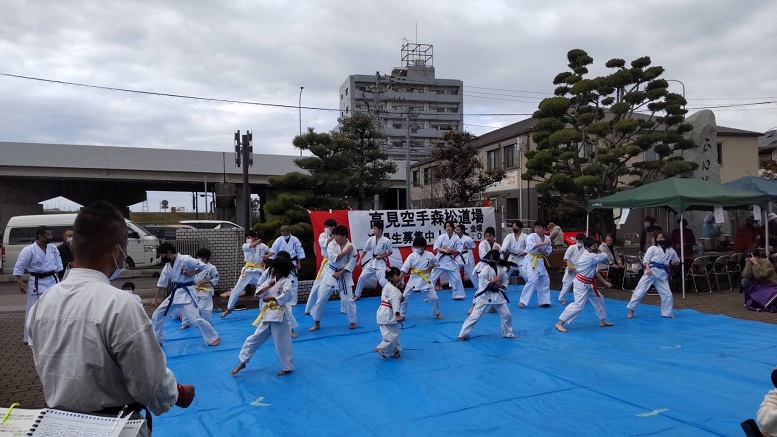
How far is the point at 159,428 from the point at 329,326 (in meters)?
4.11

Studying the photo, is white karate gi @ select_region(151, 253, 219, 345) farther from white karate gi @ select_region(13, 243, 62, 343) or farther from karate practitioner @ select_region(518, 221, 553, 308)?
karate practitioner @ select_region(518, 221, 553, 308)

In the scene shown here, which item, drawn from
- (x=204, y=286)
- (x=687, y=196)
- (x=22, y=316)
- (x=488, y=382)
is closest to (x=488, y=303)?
(x=488, y=382)

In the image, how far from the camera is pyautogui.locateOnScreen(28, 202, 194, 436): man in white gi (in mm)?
1720

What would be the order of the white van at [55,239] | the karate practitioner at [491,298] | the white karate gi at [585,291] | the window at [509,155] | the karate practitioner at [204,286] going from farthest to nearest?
the window at [509,155] < the white van at [55,239] < the white karate gi at [585,291] < the karate practitioner at [204,286] < the karate practitioner at [491,298]

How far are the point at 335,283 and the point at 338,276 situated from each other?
0.14m

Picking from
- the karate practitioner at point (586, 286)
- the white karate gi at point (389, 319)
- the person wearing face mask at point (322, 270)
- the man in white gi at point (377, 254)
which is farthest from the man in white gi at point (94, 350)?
the man in white gi at point (377, 254)

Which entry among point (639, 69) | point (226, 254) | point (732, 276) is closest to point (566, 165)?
point (639, 69)

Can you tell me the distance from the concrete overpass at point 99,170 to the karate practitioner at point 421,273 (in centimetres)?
1213

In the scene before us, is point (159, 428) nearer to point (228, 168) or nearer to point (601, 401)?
point (601, 401)

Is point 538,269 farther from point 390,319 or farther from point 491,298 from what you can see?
point 390,319

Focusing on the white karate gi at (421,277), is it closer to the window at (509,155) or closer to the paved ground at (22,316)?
the paved ground at (22,316)

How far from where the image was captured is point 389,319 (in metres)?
5.89

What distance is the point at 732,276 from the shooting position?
1182 cm

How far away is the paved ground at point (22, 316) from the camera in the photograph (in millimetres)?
5217
